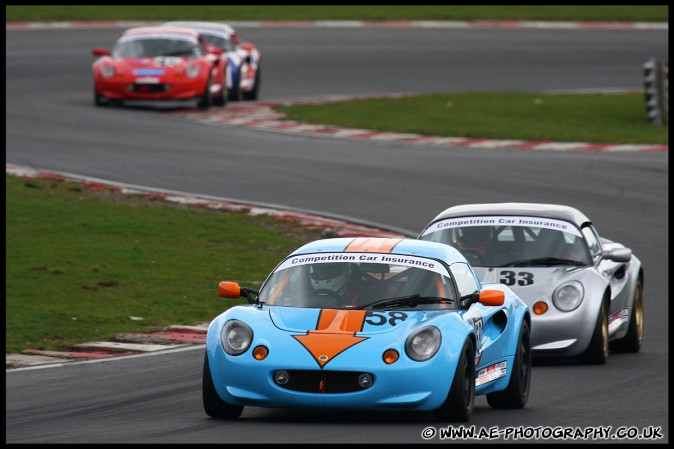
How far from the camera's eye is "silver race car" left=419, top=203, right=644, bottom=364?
1198 centimetres

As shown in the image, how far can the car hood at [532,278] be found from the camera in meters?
12.1

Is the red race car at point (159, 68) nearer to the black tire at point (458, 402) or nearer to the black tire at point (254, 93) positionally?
the black tire at point (254, 93)

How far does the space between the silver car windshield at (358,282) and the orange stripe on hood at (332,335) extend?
279 mm

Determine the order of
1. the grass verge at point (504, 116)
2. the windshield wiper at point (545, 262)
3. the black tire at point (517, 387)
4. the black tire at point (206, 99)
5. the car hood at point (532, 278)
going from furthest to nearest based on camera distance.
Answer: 1. the black tire at point (206, 99)
2. the grass verge at point (504, 116)
3. the windshield wiper at point (545, 262)
4. the car hood at point (532, 278)
5. the black tire at point (517, 387)

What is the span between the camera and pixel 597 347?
12.0 metres

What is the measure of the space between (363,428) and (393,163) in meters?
15.1

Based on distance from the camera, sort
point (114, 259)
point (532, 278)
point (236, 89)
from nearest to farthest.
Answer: point (532, 278) → point (114, 259) → point (236, 89)

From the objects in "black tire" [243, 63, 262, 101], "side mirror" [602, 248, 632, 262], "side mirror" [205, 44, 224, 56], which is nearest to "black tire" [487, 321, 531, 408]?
"side mirror" [602, 248, 632, 262]

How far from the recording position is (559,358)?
497 inches

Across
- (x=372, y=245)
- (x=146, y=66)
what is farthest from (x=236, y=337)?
(x=146, y=66)

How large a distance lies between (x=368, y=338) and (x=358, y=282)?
31.2 inches

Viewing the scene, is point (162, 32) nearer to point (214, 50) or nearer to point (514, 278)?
point (214, 50)

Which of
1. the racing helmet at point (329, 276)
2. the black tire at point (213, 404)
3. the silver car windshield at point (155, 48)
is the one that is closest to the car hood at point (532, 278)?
the racing helmet at point (329, 276)

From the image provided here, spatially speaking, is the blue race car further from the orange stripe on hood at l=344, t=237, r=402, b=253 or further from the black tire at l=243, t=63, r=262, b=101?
the black tire at l=243, t=63, r=262, b=101
